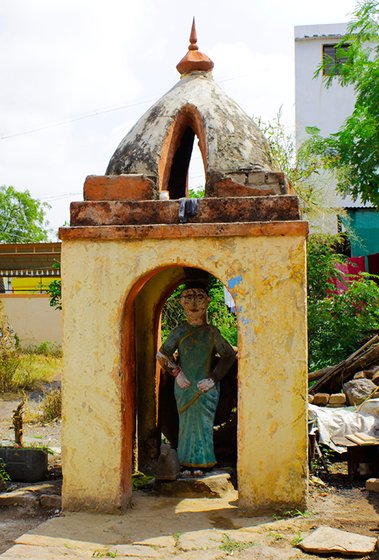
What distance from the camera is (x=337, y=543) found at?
4.92 metres

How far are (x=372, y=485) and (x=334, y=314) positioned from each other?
655 centimetres

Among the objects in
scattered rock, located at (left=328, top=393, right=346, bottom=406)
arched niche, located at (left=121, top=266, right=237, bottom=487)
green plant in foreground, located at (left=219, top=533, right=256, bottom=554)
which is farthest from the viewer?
scattered rock, located at (left=328, top=393, right=346, bottom=406)

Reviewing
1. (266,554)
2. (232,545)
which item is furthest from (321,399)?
(266,554)

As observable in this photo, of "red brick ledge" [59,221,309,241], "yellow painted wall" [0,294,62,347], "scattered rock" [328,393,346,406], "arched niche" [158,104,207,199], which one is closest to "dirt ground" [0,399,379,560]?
"scattered rock" [328,393,346,406]

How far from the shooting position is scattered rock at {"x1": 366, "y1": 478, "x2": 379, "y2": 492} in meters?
6.66

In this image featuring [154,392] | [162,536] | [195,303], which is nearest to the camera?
[162,536]

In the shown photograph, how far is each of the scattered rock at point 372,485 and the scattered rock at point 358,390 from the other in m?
2.41

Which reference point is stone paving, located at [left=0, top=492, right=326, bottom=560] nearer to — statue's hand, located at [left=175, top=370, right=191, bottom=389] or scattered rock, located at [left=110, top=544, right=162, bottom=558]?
scattered rock, located at [left=110, top=544, right=162, bottom=558]

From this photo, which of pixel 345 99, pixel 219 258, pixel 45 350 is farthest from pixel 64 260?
pixel 345 99

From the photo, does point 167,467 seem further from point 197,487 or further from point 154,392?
point 154,392

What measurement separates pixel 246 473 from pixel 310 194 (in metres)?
9.03

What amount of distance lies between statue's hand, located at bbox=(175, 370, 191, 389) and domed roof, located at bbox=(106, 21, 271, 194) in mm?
1843

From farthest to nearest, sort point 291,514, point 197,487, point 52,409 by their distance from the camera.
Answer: point 52,409
point 197,487
point 291,514

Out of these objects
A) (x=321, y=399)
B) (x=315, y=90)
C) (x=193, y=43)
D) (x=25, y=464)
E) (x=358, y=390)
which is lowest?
(x=25, y=464)
